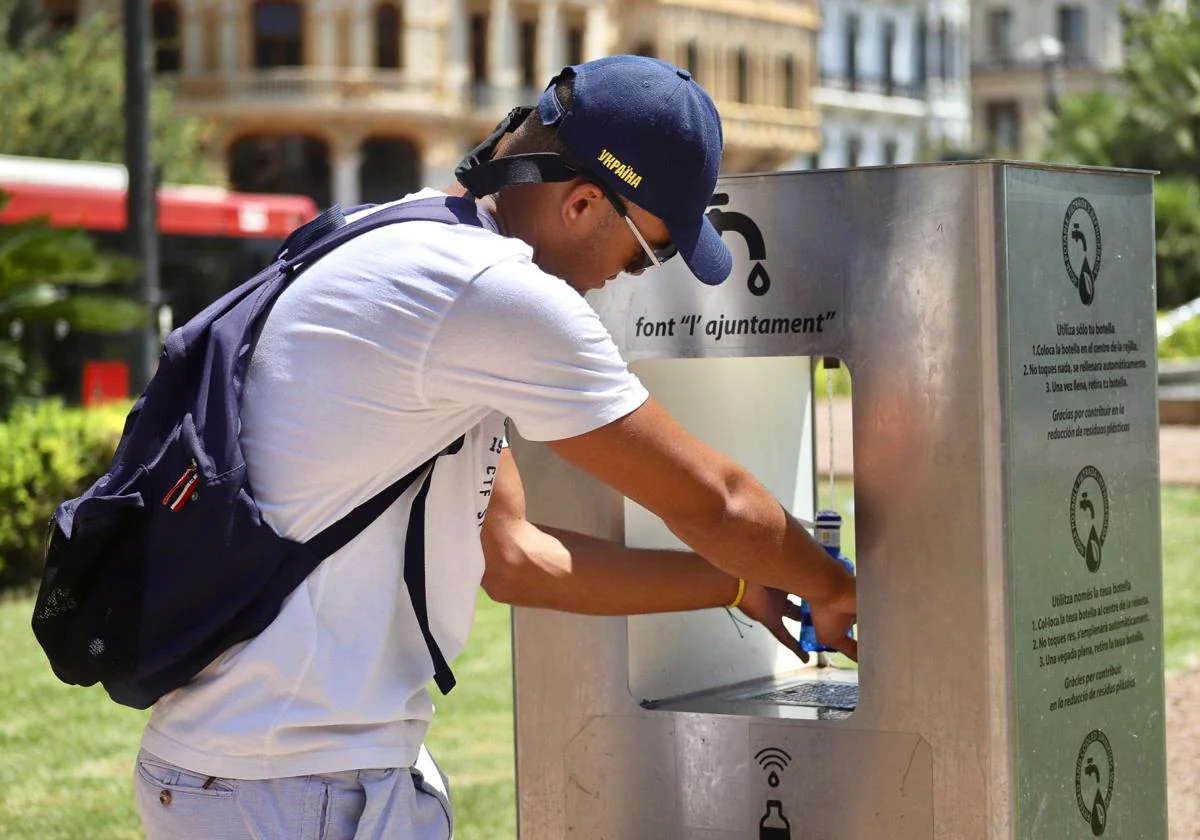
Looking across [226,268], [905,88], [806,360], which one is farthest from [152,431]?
[905,88]

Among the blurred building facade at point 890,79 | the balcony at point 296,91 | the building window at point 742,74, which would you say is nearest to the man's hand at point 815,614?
the balcony at point 296,91

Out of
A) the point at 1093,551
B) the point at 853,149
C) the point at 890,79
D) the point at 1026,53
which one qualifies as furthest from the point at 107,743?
the point at 1026,53

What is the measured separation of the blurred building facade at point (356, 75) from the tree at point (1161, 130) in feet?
43.7

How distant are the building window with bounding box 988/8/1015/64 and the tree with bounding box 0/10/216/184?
39.1 meters

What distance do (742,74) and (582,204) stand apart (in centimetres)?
4798

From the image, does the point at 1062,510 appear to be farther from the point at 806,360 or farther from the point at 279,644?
the point at 279,644

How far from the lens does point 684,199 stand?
2199 millimetres

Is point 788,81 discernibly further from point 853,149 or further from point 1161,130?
point 1161,130

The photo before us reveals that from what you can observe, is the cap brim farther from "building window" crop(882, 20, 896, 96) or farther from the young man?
"building window" crop(882, 20, 896, 96)

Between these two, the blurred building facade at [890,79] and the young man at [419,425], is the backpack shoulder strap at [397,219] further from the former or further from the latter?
the blurred building facade at [890,79]

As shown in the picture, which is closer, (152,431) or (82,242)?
(152,431)

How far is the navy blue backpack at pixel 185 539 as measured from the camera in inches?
80.3

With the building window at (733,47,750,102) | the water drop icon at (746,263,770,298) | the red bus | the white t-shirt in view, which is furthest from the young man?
the building window at (733,47,750,102)

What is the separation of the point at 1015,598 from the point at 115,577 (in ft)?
3.95
